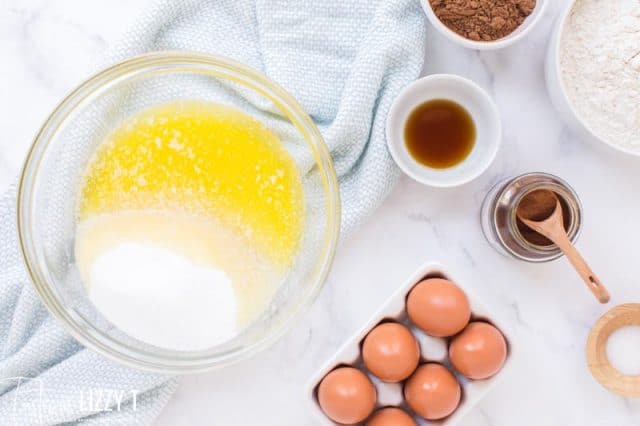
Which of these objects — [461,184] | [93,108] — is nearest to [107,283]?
[93,108]

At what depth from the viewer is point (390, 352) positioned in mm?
1272

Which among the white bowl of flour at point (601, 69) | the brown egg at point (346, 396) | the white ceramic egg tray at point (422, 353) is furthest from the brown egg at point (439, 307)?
the white bowl of flour at point (601, 69)

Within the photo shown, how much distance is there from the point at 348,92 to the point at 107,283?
2.03ft

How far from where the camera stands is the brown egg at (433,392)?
1.27m

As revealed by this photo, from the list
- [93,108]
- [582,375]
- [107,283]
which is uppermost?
[93,108]

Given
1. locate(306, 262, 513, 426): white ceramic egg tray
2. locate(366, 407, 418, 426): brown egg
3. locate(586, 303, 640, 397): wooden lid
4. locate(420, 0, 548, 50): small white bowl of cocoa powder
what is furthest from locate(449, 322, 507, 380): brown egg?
locate(420, 0, 548, 50): small white bowl of cocoa powder

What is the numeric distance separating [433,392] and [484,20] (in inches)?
29.7

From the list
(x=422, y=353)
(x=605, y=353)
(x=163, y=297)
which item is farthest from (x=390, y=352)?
(x=605, y=353)

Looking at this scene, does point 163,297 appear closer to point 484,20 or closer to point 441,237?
point 441,237

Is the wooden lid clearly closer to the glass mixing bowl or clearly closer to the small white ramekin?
the small white ramekin

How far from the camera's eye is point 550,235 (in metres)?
1.35

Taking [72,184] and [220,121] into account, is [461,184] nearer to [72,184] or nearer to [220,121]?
[220,121]

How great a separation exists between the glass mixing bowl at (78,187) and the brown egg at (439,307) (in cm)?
19

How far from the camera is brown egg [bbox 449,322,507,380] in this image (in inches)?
49.6
